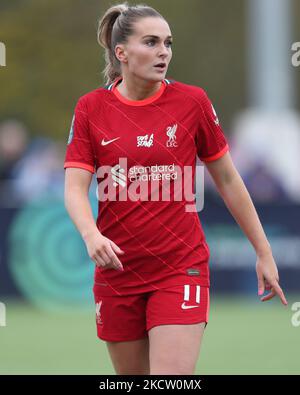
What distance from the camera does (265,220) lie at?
1365 cm

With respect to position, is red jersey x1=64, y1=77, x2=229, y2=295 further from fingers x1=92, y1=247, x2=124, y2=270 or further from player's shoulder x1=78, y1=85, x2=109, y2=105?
fingers x1=92, y1=247, x2=124, y2=270

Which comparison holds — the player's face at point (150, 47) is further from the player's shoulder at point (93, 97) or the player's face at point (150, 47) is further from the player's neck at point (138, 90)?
the player's shoulder at point (93, 97)

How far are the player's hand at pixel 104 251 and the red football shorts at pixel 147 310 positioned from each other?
1.39 ft

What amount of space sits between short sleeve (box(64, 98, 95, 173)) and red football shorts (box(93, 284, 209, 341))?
27.3 inches

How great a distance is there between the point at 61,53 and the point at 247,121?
6319 mm

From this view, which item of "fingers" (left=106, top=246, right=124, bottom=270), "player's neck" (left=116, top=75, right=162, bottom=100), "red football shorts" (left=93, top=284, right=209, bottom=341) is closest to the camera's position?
"fingers" (left=106, top=246, right=124, bottom=270)

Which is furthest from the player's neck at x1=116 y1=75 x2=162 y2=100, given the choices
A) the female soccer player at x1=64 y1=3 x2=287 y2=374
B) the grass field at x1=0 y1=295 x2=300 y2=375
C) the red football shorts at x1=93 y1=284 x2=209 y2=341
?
the grass field at x1=0 y1=295 x2=300 y2=375

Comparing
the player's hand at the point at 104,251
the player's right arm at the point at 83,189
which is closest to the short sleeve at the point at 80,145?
the player's right arm at the point at 83,189

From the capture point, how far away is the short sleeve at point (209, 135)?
6234 millimetres

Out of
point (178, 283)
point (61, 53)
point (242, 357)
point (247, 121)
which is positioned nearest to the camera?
point (178, 283)

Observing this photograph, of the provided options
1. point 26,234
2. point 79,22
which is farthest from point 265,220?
point 79,22

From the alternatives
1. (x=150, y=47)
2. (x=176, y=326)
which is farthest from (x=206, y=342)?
(x=150, y=47)

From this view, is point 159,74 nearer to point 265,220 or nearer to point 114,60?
point 114,60

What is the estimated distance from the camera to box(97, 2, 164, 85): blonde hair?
20.4ft
